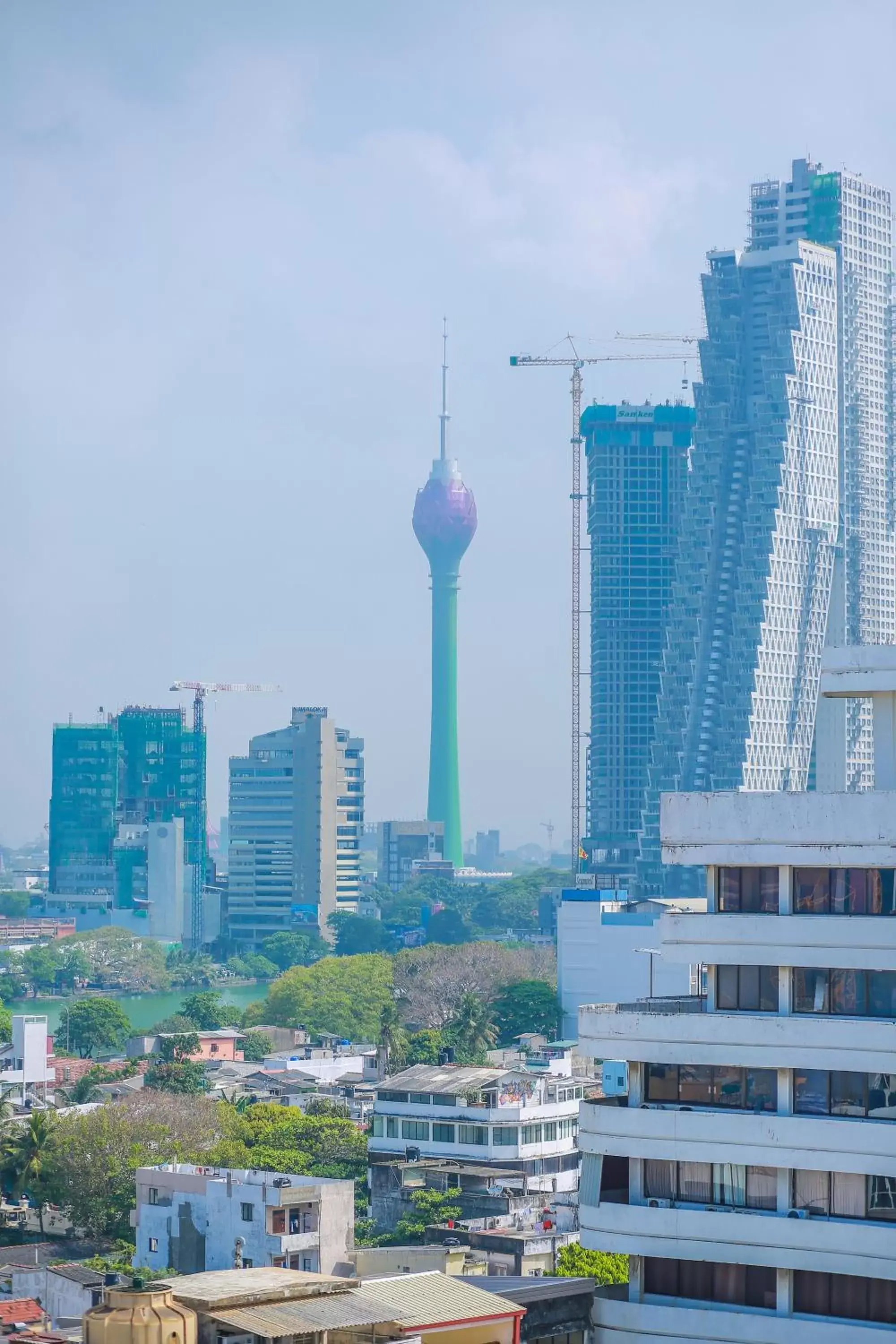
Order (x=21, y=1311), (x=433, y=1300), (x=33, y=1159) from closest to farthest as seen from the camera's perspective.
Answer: (x=433, y=1300)
(x=21, y=1311)
(x=33, y=1159)

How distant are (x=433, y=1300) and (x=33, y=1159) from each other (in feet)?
89.1

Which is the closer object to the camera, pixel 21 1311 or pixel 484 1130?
pixel 21 1311

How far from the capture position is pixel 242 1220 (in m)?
31.0

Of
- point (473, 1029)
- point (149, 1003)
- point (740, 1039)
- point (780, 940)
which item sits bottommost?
point (149, 1003)

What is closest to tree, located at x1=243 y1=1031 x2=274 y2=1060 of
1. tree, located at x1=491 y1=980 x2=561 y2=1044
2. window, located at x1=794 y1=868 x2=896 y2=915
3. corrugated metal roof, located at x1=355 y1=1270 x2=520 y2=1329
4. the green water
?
tree, located at x1=491 y1=980 x2=561 y2=1044

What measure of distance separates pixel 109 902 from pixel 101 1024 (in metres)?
69.9

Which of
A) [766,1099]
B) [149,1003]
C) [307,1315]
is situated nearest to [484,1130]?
[766,1099]

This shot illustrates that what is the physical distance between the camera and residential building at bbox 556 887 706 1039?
2783 inches

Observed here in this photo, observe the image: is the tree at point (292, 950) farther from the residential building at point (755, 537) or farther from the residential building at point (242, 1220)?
the residential building at point (242, 1220)

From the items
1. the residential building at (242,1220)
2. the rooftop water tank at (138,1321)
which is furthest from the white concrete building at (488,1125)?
the rooftop water tank at (138,1321)

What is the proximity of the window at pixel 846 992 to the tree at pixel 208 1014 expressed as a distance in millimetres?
61619

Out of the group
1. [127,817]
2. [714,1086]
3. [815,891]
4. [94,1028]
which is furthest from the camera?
[127,817]

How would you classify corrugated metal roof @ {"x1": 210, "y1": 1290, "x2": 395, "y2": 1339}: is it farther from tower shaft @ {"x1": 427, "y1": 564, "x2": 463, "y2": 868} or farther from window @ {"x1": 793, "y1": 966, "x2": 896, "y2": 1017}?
tower shaft @ {"x1": 427, "y1": 564, "x2": 463, "y2": 868}

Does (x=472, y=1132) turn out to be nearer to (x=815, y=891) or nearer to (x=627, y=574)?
(x=815, y=891)
